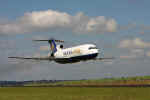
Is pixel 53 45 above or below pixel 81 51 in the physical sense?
above

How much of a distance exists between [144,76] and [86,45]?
68067mm

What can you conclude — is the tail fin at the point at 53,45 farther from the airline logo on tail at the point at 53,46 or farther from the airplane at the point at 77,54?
the airplane at the point at 77,54

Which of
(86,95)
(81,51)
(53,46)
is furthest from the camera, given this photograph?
(53,46)

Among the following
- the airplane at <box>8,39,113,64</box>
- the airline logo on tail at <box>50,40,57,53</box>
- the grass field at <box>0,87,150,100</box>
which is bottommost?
the grass field at <box>0,87,150,100</box>

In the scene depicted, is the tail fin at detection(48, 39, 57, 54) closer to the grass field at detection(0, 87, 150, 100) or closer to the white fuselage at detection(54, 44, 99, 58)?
the white fuselage at detection(54, 44, 99, 58)

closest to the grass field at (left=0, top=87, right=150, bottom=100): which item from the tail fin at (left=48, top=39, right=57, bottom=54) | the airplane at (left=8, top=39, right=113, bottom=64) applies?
the airplane at (left=8, top=39, right=113, bottom=64)

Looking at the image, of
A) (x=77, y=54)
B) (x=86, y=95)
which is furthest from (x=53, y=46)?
(x=86, y=95)

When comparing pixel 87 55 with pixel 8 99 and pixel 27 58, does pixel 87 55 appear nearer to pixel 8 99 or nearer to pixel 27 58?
pixel 27 58

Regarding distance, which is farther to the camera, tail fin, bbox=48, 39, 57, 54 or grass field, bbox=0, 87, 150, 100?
tail fin, bbox=48, 39, 57, 54

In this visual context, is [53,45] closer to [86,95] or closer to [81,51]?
[81,51]

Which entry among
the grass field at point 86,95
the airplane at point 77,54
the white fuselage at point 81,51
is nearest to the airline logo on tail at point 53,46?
the airplane at point 77,54

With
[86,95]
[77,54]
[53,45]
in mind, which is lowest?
[86,95]

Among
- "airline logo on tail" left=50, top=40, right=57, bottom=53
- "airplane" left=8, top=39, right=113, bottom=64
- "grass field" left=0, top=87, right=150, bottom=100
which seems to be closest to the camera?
"grass field" left=0, top=87, right=150, bottom=100

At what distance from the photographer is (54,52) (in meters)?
98.7
